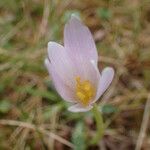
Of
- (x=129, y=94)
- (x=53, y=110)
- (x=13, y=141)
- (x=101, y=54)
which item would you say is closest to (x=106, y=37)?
(x=101, y=54)

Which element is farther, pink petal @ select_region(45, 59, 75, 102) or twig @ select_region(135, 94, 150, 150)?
twig @ select_region(135, 94, 150, 150)

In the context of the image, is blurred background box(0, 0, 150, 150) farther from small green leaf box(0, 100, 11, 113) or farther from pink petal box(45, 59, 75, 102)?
pink petal box(45, 59, 75, 102)

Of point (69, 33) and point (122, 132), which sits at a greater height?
point (69, 33)

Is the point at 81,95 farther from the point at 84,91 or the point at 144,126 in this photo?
the point at 144,126

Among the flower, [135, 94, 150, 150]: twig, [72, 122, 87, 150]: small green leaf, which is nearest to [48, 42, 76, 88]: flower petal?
the flower

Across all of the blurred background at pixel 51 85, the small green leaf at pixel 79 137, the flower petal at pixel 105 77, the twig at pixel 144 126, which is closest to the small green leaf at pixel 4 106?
the blurred background at pixel 51 85

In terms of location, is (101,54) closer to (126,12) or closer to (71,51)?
(126,12)
